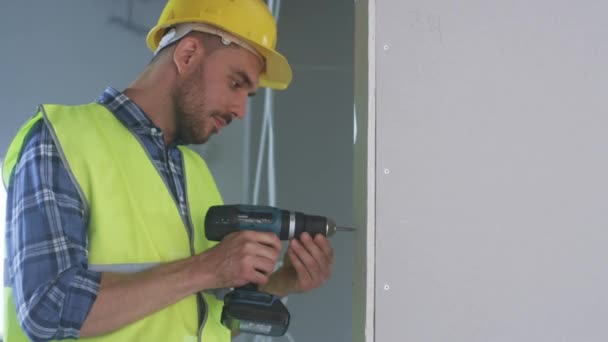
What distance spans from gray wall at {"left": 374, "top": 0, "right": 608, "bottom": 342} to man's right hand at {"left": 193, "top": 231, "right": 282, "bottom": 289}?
0.24 m

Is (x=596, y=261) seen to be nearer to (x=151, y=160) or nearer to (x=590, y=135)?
(x=590, y=135)

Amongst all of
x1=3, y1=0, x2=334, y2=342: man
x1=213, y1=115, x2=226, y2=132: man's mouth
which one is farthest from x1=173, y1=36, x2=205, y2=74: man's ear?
x1=213, y1=115, x2=226, y2=132: man's mouth

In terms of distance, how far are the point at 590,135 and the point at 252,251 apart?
1.98 ft

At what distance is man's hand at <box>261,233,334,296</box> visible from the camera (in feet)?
3.76

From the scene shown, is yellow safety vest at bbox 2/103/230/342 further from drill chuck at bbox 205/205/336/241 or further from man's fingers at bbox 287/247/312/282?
man's fingers at bbox 287/247/312/282

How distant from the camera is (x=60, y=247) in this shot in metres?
0.91

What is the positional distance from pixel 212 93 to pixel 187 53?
0.10 m

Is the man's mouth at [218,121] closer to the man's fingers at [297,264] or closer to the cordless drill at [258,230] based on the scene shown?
the cordless drill at [258,230]

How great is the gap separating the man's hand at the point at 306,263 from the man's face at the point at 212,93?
1.04 ft

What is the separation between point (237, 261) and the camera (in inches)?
39.9

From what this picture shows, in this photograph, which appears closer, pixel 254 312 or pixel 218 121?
pixel 254 312

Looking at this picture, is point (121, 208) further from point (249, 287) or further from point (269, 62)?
point (269, 62)

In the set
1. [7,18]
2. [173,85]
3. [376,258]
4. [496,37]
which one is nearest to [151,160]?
[173,85]

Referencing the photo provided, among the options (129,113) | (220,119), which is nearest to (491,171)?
(220,119)
